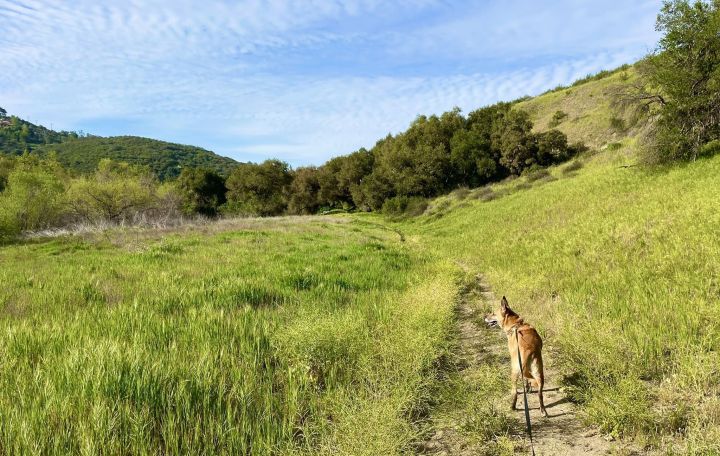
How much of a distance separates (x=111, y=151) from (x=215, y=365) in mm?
163995

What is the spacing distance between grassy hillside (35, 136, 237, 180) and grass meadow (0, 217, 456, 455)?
115663mm

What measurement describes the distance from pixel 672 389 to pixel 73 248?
21123 millimetres

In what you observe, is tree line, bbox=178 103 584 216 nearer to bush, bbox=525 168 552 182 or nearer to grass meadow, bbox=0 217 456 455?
bush, bbox=525 168 552 182

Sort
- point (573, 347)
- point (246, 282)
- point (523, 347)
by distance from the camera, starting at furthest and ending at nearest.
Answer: point (246, 282), point (573, 347), point (523, 347)

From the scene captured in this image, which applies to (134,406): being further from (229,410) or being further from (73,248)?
(73,248)

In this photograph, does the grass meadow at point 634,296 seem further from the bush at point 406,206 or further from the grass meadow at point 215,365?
the bush at point 406,206

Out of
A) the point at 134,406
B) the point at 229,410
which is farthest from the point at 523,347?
the point at 134,406

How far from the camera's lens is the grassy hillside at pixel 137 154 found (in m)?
123

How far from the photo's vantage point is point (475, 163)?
150 feet

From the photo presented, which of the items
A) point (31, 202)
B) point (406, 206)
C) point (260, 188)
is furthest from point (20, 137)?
point (406, 206)

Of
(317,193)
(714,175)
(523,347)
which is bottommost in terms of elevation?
(523,347)

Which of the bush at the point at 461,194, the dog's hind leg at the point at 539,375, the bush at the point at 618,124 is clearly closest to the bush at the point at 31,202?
the dog's hind leg at the point at 539,375

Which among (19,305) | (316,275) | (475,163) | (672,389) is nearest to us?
(672,389)

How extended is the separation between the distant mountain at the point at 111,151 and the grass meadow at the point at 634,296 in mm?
121979
